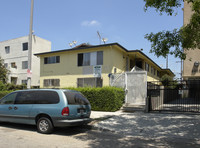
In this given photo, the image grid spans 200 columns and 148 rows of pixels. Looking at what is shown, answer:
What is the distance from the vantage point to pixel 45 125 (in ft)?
23.3

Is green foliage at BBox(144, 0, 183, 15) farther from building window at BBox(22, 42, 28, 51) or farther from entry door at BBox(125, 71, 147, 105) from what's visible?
building window at BBox(22, 42, 28, 51)

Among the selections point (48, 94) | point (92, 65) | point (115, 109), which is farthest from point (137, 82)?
point (48, 94)

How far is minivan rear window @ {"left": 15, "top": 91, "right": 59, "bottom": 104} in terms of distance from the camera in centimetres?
723

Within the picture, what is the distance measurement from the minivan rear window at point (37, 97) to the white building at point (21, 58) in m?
19.3

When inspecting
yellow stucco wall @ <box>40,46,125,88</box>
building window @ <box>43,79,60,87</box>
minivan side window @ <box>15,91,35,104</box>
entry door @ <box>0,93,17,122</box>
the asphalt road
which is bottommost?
the asphalt road

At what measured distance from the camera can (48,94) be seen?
7410mm

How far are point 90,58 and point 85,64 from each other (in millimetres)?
830

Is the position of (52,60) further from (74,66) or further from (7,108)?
(7,108)

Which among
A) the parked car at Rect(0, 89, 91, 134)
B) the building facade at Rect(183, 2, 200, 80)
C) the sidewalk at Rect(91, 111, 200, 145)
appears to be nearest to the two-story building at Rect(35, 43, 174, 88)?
the building facade at Rect(183, 2, 200, 80)

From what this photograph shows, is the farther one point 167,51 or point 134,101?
point 134,101

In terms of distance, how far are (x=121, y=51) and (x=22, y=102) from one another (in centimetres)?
1320

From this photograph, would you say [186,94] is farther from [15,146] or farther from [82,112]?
[15,146]

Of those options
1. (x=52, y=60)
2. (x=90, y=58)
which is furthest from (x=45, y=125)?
(x=52, y=60)

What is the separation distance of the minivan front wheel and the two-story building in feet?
34.8
